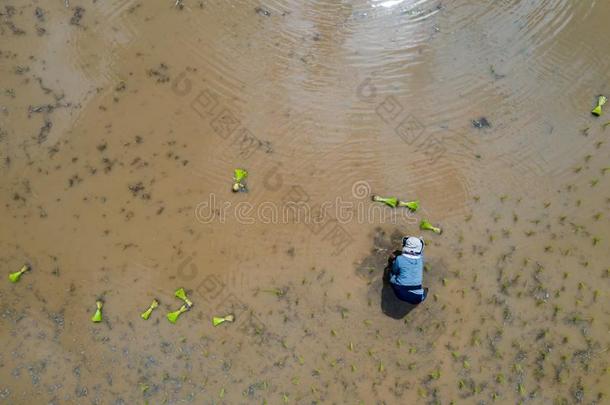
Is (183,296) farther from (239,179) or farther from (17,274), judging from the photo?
(17,274)

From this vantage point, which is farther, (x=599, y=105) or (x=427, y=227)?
(x=599, y=105)

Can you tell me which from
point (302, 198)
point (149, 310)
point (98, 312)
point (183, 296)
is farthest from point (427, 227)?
point (98, 312)

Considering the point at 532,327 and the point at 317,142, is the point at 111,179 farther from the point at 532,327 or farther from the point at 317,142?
the point at 532,327

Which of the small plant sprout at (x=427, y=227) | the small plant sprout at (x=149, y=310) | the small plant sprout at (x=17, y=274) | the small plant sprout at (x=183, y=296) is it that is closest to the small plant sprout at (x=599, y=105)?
the small plant sprout at (x=427, y=227)

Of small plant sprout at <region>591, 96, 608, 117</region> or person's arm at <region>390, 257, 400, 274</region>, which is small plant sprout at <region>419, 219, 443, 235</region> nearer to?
person's arm at <region>390, 257, 400, 274</region>

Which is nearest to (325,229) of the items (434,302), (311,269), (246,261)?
(311,269)

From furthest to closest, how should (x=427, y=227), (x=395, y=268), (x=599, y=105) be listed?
1. (x=599, y=105)
2. (x=427, y=227)
3. (x=395, y=268)

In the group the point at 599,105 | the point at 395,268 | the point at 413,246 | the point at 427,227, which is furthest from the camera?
the point at 599,105

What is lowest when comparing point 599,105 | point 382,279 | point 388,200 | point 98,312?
point 98,312
